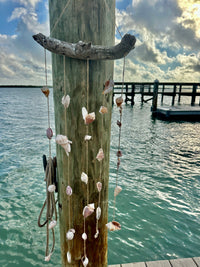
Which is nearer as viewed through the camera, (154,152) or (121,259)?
(121,259)

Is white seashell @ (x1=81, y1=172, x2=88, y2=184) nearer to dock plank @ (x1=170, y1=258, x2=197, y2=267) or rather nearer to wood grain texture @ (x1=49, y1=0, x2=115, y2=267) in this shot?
wood grain texture @ (x1=49, y1=0, x2=115, y2=267)

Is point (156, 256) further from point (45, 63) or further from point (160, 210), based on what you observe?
point (45, 63)

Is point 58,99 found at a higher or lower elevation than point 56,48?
lower

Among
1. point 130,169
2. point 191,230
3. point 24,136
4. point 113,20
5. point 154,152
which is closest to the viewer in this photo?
point 113,20

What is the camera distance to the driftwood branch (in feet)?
3.89

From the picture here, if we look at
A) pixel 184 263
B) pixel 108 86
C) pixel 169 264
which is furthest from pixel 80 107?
Result: pixel 184 263

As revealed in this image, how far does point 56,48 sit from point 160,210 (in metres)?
4.72

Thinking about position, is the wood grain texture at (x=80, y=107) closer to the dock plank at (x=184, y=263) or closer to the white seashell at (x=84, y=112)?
the white seashell at (x=84, y=112)

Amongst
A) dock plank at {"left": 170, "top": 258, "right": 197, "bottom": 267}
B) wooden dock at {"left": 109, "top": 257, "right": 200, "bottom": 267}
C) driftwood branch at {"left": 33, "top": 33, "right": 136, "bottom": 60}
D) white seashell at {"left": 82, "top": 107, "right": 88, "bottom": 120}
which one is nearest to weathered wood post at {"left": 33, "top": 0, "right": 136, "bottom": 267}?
driftwood branch at {"left": 33, "top": 33, "right": 136, "bottom": 60}

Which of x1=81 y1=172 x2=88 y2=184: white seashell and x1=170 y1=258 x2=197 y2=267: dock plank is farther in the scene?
x1=170 y1=258 x2=197 y2=267: dock plank

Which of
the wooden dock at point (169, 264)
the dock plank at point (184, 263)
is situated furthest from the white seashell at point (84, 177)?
the dock plank at point (184, 263)

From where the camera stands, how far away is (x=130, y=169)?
23.4ft

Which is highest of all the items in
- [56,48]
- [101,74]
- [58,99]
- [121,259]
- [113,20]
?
[113,20]

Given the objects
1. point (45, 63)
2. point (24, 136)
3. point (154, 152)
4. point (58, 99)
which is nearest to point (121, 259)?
point (58, 99)
